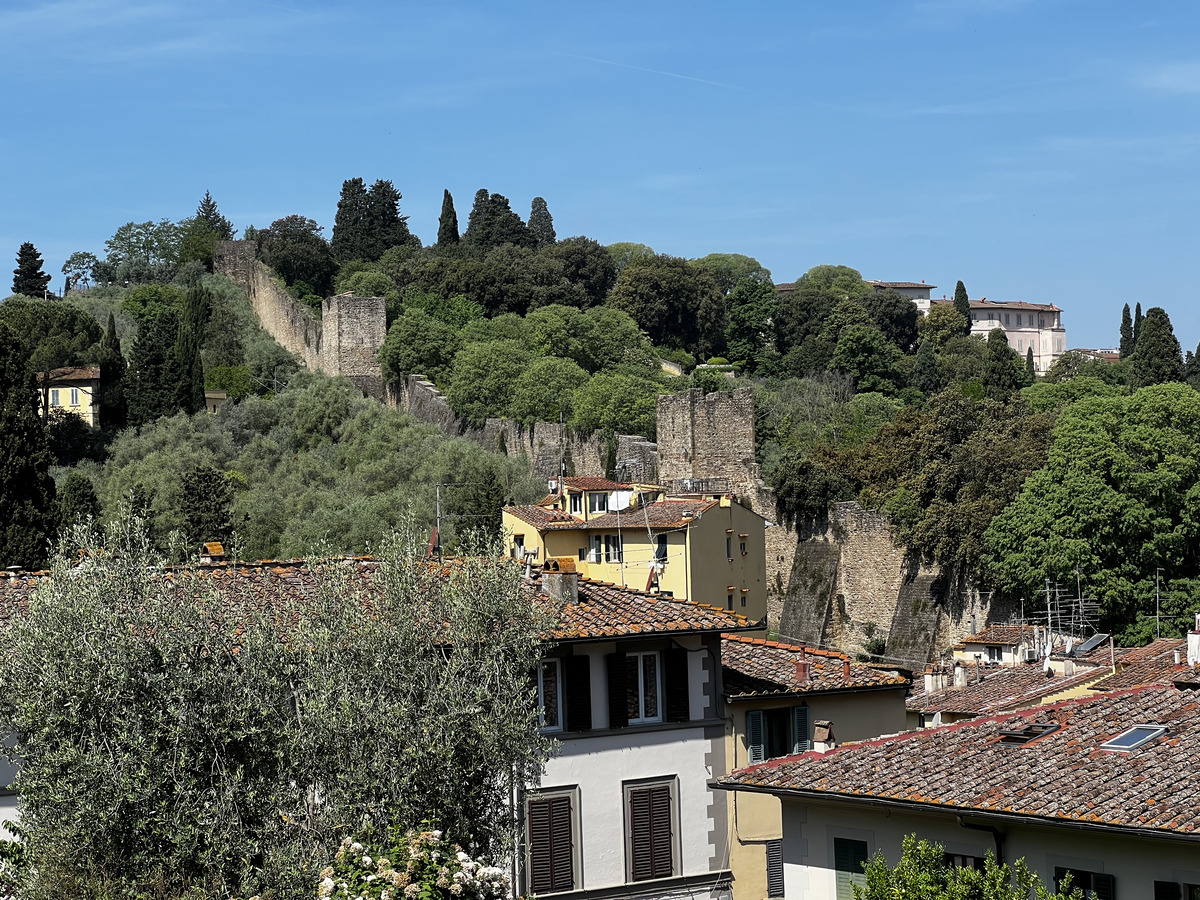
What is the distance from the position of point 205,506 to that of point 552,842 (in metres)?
31.2

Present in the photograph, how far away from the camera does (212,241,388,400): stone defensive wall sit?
2778 inches

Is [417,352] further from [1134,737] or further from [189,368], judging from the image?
[1134,737]

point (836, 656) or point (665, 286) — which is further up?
point (665, 286)

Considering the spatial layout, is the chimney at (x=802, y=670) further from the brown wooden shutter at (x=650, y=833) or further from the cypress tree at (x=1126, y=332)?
the cypress tree at (x=1126, y=332)

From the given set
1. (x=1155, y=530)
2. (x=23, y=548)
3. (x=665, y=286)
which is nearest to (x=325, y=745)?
(x=23, y=548)

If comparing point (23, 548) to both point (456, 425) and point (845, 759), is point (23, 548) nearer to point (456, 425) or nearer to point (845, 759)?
point (456, 425)

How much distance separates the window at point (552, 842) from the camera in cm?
1922

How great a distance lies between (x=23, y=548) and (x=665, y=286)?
5303 centimetres

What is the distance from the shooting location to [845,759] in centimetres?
1568

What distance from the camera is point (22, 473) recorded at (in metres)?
43.1

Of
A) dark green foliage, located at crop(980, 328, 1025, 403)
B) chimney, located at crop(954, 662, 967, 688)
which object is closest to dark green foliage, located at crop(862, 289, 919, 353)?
A: dark green foliage, located at crop(980, 328, 1025, 403)

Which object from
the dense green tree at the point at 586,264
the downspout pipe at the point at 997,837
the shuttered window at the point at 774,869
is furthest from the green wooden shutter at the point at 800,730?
the dense green tree at the point at 586,264

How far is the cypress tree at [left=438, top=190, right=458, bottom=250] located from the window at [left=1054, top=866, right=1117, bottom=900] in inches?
3506

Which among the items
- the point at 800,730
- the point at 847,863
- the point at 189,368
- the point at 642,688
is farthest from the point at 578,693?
the point at 189,368
